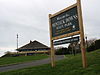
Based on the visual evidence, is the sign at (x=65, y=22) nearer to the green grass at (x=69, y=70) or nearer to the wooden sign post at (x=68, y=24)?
the wooden sign post at (x=68, y=24)

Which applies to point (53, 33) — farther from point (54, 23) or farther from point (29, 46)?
point (29, 46)

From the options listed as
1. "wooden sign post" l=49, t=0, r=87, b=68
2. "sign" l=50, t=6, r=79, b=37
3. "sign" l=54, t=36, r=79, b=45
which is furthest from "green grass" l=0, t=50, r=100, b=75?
"sign" l=50, t=6, r=79, b=37

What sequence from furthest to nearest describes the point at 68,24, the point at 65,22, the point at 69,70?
1. the point at 65,22
2. the point at 68,24
3. the point at 69,70

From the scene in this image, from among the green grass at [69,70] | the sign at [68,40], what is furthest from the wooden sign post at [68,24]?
the green grass at [69,70]

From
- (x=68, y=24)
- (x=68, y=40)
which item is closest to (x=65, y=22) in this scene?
(x=68, y=24)

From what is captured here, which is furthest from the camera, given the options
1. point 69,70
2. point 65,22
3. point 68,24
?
point 65,22

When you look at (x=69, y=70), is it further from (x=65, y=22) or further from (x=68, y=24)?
(x=65, y=22)

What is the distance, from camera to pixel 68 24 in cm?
909

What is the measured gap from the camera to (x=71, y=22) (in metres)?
8.84

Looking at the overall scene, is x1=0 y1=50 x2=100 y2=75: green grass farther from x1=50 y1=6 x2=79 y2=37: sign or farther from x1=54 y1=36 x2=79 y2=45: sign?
x1=50 y1=6 x2=79 y2=37: sign

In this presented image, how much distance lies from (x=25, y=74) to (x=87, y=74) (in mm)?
3696

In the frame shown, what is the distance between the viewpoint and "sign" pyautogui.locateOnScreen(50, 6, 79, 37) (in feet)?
28.3

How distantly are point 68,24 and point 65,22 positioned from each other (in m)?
0.38

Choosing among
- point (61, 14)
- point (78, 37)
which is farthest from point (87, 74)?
point (61, 14)
